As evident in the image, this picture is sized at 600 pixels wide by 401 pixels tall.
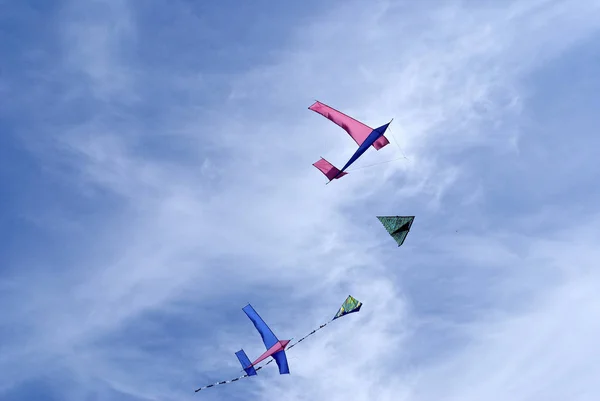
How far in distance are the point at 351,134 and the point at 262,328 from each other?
12.7 metres

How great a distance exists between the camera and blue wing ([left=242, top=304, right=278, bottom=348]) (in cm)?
2944

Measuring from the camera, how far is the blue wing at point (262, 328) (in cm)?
2944

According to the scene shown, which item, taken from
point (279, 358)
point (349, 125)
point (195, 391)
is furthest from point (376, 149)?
point (195, 391)

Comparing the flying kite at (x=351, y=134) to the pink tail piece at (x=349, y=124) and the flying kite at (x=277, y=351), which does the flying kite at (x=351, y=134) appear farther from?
the flying kite at (x=277, y=351)

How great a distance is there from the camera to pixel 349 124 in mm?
29609

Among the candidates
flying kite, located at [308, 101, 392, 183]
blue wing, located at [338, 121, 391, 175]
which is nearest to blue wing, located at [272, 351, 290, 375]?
flying kite, located at [308, 101, 392, 183]

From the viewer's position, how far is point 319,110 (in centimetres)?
3033

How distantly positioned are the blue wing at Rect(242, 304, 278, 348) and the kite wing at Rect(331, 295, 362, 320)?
3.99 m

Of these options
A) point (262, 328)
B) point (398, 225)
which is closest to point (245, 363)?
point (262, 328)

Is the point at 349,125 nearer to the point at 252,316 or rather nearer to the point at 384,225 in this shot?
the point at 384,225

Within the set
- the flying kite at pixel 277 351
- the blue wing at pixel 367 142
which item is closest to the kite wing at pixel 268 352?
the flying kite at pixel 277 351

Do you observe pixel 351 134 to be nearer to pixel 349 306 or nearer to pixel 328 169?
pixel 328 169

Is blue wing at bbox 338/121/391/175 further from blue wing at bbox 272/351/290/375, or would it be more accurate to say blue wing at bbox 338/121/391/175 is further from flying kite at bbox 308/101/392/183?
blue wing at bbox 272/351/290/375

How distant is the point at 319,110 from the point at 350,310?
12.0 m
